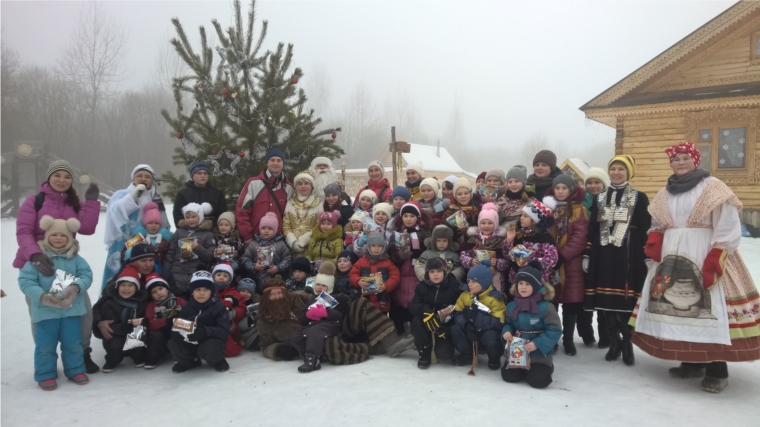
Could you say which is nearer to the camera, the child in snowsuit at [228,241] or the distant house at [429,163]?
the child in snowsuit at [228,241]

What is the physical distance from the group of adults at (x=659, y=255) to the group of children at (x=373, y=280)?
213mm

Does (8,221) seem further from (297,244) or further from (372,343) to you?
(372,343)

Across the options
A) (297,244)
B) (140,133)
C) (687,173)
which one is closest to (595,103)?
(687,173)

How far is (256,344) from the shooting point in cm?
504

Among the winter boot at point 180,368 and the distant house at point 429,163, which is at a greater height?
the distant house at point 429,163

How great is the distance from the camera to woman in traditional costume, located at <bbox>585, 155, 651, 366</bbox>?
4.41 metres

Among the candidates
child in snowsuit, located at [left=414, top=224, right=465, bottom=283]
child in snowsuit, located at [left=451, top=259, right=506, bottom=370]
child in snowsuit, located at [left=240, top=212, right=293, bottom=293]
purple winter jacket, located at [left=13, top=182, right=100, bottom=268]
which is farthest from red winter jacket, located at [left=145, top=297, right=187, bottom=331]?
child in snowsuit, located at [left=451, top=259, right=506, bottom=370]

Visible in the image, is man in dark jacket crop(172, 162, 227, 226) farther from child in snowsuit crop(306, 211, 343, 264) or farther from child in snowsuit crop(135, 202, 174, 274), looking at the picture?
child in snowsuit crop(306, 211, 343, 264)

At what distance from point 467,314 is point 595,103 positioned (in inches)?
476

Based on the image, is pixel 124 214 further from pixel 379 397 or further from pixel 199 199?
pixel 379 397

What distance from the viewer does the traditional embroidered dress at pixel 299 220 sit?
219 inches

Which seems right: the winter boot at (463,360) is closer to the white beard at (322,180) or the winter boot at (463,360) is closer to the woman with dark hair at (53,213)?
the white beard at (322,180)

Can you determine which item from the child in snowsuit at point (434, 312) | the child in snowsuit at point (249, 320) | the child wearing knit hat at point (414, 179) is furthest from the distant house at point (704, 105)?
the child in snowsuit at point (249, 320)

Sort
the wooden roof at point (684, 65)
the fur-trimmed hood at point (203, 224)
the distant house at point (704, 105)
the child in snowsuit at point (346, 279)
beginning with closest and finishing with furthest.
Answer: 1. the child in snowsuit at point (346, 279)
2. the fur-trimmed hood at point (203, 224)
3. the wooden roof at point (684, 65)
4. the distant house at point (704, 105)
